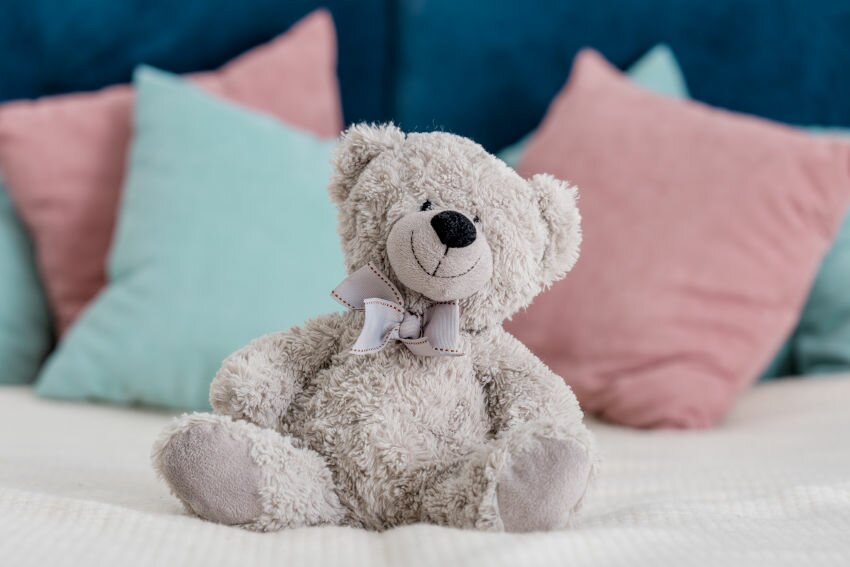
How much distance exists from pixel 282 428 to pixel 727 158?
0.86 m

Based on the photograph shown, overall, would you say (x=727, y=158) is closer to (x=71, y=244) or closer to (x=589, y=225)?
(x=589, y=225)

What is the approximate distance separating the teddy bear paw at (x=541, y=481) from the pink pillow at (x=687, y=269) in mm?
598

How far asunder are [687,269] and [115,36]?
1.08m

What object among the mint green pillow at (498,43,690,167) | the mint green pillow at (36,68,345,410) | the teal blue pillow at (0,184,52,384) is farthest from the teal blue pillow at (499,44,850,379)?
the teal blue pillow at (0,184,52,384)

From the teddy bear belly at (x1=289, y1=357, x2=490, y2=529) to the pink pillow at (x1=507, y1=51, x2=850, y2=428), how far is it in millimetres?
545

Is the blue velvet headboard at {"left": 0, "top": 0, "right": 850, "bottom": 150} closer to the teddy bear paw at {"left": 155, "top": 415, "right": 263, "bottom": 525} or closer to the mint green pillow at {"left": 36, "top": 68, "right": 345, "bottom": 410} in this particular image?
the mint green pillow at {"left": 36, "top": 68, "right": 345, "bottom": 410}

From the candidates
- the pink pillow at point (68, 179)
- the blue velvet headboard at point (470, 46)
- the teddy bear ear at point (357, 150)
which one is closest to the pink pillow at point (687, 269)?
the blue velvet headboard at point (470, 46)

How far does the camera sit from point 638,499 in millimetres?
785

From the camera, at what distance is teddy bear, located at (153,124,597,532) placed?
23.1 inches

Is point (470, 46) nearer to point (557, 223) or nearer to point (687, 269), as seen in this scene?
point (687, 269)

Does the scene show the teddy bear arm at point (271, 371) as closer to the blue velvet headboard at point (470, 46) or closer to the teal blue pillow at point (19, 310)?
the teal blue pillow at point (19, 310)

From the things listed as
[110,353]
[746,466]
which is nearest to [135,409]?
[110,353]

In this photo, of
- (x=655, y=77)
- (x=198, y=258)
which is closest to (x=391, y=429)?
(x=198, y=258)

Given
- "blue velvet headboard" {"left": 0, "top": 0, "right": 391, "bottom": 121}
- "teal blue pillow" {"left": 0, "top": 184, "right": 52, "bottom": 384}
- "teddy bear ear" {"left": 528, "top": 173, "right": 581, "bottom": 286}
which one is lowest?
"teal blue pillow" {"left": 0, "top": 184, "right": 52, "bottom": 384}
